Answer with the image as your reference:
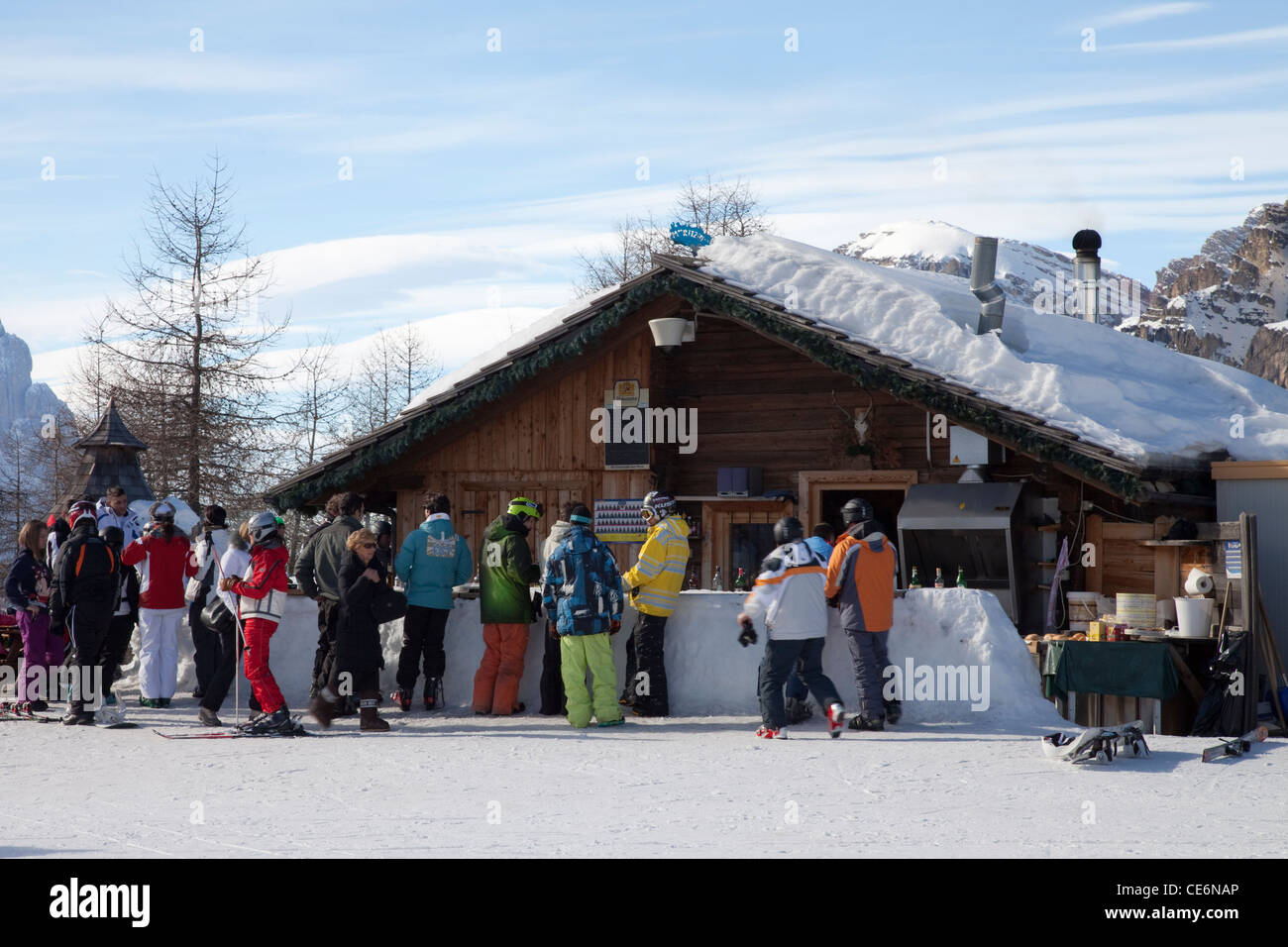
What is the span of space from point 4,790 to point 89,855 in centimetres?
221

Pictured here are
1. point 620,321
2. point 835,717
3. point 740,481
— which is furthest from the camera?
point 740,481

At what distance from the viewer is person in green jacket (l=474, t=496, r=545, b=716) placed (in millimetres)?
10445

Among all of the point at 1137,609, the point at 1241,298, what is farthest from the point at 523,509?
the point at 1241,298

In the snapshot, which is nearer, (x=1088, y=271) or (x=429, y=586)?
(x=429, y=586)

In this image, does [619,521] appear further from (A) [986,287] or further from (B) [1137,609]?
(B) [1137,609]

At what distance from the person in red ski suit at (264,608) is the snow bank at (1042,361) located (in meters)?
6.16

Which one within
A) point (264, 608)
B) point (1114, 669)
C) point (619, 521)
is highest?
point (619, 521)

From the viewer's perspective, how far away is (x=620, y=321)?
1403 cm

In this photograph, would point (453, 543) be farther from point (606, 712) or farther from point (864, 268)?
point (864, 268)

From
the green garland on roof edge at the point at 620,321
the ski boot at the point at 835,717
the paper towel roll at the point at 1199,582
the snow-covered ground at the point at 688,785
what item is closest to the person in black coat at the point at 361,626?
the snow-covered ground at the point at 688,785

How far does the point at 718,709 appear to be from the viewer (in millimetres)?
10484

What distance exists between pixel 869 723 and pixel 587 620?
2.26m

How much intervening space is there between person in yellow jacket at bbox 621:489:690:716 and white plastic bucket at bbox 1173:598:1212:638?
4.23m

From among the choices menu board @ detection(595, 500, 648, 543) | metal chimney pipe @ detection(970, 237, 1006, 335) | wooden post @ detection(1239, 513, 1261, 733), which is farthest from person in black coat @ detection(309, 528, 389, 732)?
metal chimney pipe @ detection(970, 237, 1006, 335)
